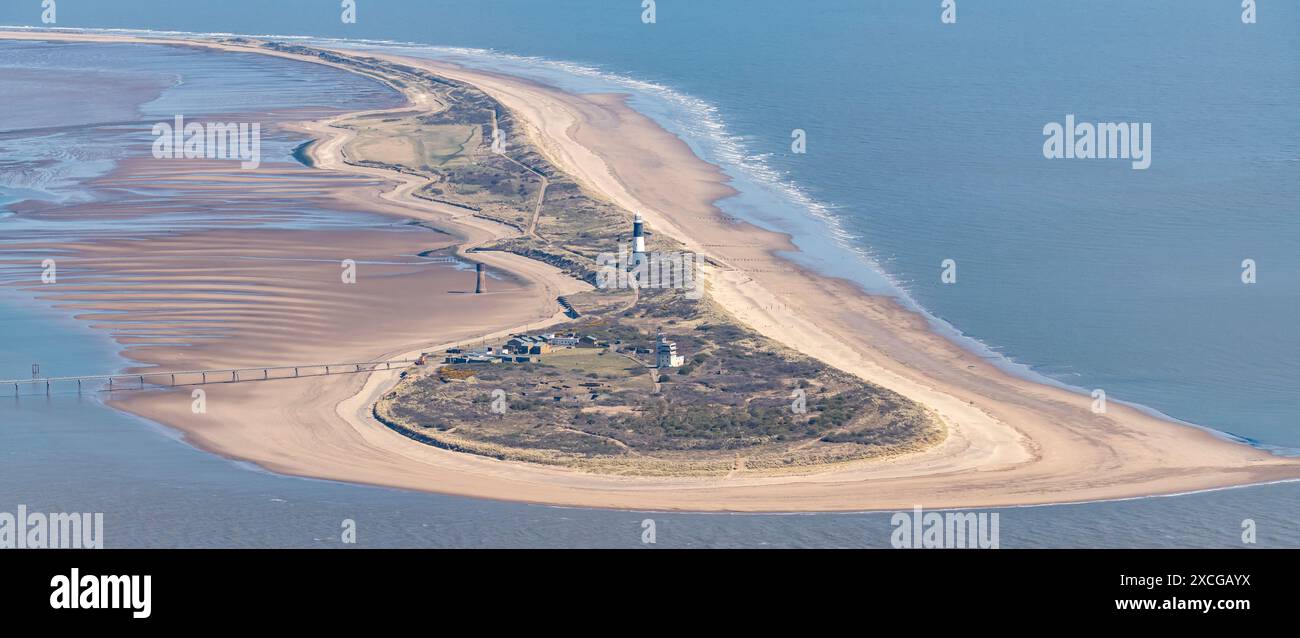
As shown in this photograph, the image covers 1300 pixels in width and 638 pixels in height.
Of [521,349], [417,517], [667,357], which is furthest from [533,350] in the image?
[417,517]

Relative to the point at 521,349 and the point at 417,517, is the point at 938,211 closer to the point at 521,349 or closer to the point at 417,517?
the point at 521,349

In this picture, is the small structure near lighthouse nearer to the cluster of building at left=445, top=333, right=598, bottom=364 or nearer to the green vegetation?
the green vegetation

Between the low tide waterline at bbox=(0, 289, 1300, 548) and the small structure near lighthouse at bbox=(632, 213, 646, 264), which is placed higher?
the small structure near lighthouse at bbox=(632, 213, 646, 264)

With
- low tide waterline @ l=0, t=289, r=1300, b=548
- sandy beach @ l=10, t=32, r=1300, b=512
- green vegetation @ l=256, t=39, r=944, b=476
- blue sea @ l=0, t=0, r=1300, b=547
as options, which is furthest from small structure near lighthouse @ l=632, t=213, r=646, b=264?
low tide waterline @ l=0, t=289, r=1300, b=548

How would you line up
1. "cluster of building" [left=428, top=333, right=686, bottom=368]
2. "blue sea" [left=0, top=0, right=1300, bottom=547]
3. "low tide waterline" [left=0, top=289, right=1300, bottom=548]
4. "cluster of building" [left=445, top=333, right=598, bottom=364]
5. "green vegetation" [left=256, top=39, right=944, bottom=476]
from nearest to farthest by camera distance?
"low tide waterline" [left=0, top=289, right=1300, bottom=548] → "blue sea" [left=0, top=0, right=1300, bottom=547] → "green vegetation" [left=256, top=39, right=944, bottom=476] → "cluster of building" [left=428, top=333, right=686, bottom=368] → "cluster of building" [left=445, top=333, right=598, bottom=364]

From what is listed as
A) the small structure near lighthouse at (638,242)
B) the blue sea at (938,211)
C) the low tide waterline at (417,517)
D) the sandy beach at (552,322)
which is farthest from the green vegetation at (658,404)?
the small structure near lighthouse at (638,242)

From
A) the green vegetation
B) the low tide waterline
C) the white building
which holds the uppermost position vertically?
the white building

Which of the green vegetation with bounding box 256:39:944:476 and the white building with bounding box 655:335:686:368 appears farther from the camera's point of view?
the white building with bounding box 655:335:686:368
